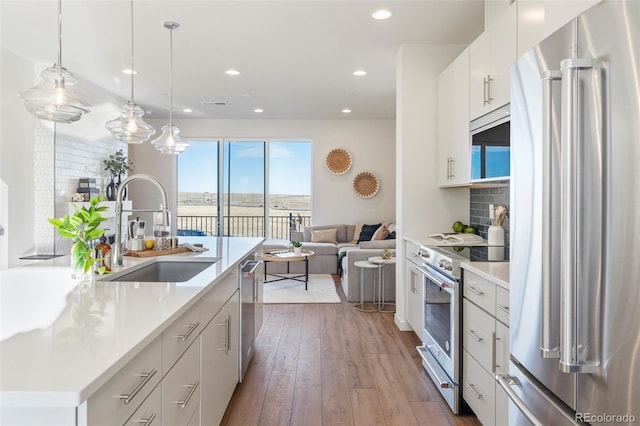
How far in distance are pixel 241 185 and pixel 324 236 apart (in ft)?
6.60

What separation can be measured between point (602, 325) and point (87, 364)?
1147 mm

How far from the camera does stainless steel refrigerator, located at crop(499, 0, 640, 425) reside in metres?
0.88

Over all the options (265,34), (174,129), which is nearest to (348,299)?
(174,129)

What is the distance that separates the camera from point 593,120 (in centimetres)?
96

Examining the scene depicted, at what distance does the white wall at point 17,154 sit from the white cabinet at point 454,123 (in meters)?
4.66

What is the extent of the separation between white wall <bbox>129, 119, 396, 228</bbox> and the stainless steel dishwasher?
481cm

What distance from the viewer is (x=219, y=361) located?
2.15 meters

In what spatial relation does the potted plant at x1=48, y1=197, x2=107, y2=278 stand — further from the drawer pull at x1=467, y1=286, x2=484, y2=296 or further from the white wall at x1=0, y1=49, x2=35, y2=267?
the white wall at x1=0, y1=49, x2=35, y2=267

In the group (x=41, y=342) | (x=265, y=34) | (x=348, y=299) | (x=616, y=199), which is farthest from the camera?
(x=348, y=299)

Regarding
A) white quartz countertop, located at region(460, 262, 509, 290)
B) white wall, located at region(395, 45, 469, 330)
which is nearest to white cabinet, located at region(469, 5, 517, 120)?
white wall, located at region(395, 45, 469, 330)

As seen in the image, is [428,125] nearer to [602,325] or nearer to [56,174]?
[602,325]

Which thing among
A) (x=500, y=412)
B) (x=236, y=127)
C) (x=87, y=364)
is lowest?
(x=500, y=412)

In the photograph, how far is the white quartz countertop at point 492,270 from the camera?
193 centimetres

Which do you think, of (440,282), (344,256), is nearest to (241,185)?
(344,256)
